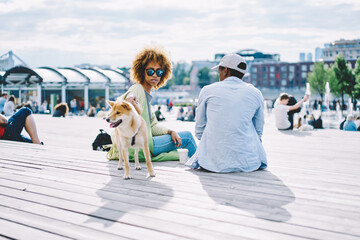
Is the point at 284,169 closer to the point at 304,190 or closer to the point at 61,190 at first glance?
the point at 304,190

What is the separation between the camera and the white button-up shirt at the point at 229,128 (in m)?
4.53

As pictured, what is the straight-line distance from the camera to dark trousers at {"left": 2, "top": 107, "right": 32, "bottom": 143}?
24.8 ft

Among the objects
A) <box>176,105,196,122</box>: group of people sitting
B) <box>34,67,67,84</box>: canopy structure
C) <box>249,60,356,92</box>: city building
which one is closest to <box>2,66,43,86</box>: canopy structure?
<box>34,67,67,84</box>: canopy structure

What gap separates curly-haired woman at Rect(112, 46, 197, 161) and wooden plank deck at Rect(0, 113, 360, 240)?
243mm

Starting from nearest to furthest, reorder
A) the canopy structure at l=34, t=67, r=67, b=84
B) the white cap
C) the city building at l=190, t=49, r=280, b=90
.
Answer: the white cap
the canopy structure at l=34, t=67, r=67, b=84
the city building at l=190, t=49, r=280, b=90

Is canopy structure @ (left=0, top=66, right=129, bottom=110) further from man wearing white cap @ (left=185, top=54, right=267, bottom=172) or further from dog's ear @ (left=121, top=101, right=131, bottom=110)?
dog's ear @ (left=121, top=101, right=131, bottom=110)

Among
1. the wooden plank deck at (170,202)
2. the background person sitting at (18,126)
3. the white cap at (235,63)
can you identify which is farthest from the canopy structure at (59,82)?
the white cap at (235,63)

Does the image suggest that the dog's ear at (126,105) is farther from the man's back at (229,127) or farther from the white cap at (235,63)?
the white cap at (235,63)

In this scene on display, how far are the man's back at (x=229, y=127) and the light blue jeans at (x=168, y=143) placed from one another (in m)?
0.73

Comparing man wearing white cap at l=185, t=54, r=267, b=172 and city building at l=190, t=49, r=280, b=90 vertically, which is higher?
city building at l=190, t=49, r=280, b=90

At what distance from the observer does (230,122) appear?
4516mm

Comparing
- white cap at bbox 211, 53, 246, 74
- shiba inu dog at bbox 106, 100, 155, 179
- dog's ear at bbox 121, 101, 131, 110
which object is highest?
white cap at bbox 211, 53, 246, 74

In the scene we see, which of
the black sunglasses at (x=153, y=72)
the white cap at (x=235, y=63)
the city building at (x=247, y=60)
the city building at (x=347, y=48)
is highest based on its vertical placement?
the city building at (x=347, y=48)

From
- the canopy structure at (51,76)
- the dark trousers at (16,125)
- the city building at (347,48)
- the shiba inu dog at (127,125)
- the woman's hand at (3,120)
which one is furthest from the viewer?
the city building at (347,48)
